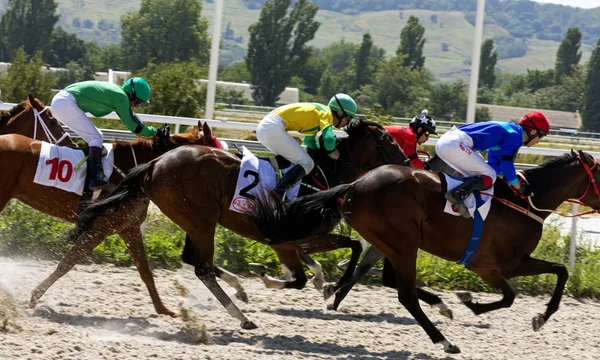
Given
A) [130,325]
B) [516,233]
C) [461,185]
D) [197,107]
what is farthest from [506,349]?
[197,107]

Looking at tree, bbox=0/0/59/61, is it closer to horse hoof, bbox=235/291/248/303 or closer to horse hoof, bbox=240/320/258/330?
horse hoof, bbox=235/291/248/303

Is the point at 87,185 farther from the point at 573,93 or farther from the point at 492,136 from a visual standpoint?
the point at 573,93

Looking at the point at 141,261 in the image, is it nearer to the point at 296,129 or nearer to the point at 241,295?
the point at 241,295

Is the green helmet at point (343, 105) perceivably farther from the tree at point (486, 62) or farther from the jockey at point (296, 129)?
the tree at point (486, 62)

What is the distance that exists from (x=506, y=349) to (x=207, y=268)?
89.0 inches

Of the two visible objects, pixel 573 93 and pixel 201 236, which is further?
pixel 573 93

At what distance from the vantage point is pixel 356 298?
7379 millimetres

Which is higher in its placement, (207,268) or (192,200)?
(192,200)

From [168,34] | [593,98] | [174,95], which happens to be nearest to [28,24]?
[168,34]

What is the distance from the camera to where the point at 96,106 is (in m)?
6.91

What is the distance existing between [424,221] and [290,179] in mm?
1153

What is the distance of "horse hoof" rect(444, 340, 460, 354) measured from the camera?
5633 mm

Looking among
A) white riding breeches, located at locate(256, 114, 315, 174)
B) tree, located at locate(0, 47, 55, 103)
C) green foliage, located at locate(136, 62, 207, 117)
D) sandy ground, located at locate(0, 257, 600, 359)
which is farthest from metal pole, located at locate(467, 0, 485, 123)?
tree, located at locate(0, 47, 55, 103)

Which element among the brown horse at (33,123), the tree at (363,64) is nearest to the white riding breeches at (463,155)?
the brown horse at (33,123)
